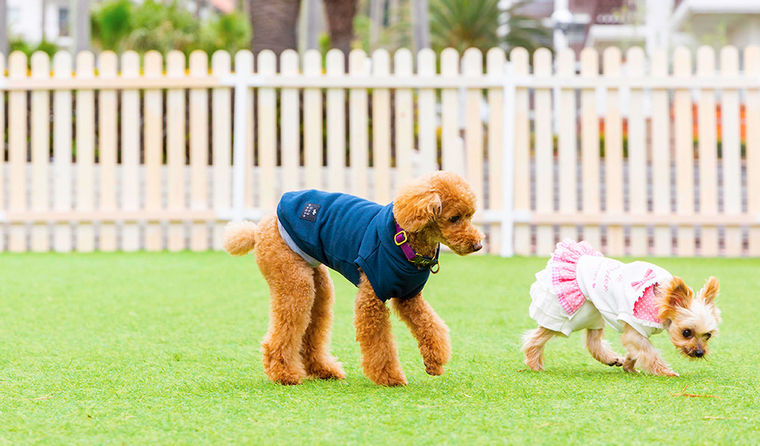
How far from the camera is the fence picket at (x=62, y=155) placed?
9248mm

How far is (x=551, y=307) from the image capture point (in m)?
4.08

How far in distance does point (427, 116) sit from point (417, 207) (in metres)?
5.82

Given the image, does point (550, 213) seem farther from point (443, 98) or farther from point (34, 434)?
point (34, 434)

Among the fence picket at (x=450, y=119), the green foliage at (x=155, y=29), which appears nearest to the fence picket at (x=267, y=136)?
the fence picket at (x=450, y=119)

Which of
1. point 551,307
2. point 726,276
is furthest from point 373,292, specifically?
point 726,276

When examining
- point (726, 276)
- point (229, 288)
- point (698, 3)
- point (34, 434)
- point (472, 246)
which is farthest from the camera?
point (698, 3)

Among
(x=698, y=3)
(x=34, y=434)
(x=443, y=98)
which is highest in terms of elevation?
(x=698, y=3)

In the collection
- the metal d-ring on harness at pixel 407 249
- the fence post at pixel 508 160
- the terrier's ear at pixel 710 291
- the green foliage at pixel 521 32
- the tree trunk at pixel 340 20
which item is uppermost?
the green foliage at pixel 521 32

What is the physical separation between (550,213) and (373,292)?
18.6ft

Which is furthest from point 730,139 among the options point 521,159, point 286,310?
point 286,310

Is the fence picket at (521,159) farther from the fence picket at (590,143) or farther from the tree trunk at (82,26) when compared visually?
the tree trunk at (82,26)

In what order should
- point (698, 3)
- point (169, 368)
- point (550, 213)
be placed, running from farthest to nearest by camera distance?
point (698, 3) < point (550, 213) < point (169, 368)

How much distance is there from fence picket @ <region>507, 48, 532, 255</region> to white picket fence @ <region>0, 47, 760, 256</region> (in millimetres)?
14

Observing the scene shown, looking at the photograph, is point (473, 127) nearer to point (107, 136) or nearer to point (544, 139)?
point (544, 139)
